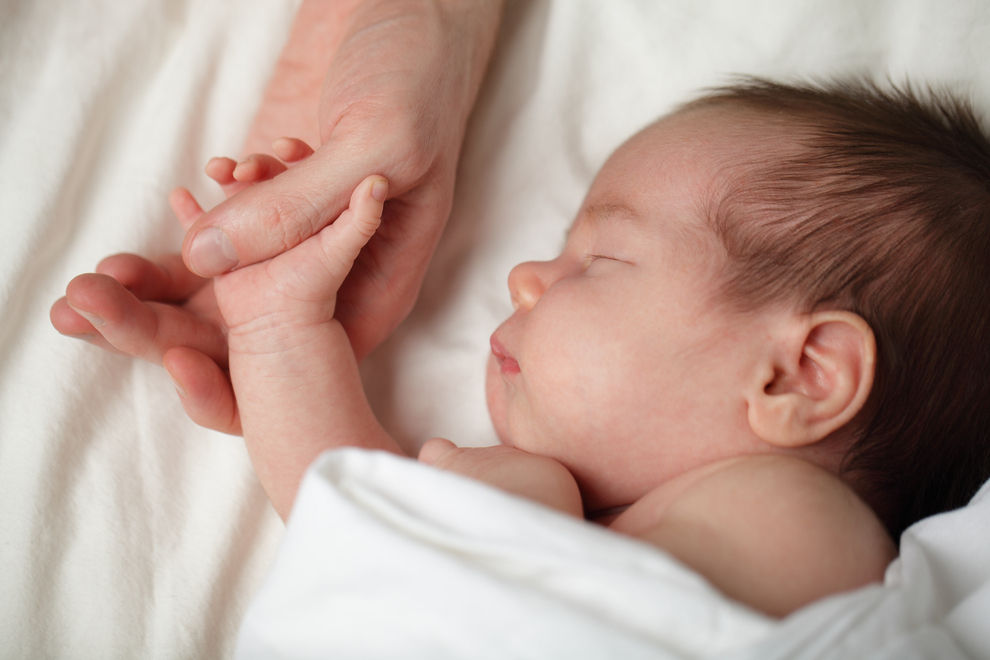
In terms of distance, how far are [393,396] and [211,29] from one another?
0.75 meters

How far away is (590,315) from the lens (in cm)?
98

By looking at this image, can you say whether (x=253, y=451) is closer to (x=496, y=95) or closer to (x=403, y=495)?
(x=403, y=495)

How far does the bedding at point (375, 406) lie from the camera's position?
0.70 m

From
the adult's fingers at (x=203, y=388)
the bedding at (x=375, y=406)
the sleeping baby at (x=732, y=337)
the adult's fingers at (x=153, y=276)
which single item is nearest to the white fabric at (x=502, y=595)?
the bedding at (x=375, y=406)

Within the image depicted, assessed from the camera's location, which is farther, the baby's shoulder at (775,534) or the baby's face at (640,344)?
the baby's face at (640,344)

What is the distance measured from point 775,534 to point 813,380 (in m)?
0.23

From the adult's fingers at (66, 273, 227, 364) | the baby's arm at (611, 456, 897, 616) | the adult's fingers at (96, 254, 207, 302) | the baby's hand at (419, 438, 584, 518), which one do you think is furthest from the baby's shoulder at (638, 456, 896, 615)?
the adult's fingers at (96, 254, 207, 302)

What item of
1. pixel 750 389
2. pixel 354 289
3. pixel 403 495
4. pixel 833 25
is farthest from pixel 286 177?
pixel 833 25

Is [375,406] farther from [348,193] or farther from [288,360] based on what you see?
[348,193]

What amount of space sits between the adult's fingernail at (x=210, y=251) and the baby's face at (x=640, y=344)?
394 millimetres

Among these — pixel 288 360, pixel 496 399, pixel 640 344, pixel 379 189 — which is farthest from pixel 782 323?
pixel 288 360

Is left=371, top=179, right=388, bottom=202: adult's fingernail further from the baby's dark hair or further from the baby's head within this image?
the baby's dark hair

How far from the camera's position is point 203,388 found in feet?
3.61

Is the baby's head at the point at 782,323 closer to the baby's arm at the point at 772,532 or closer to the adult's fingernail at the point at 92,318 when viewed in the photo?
the baby's arm at the point at 772,532
